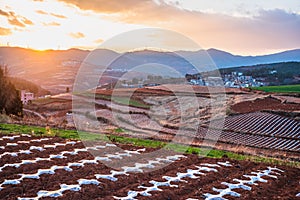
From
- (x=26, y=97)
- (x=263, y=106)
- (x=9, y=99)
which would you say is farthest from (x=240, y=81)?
(x=9, y=99)

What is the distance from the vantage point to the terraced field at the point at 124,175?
341 inches

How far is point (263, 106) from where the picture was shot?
168ft

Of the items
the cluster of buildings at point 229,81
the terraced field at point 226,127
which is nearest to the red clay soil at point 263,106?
the terraced field at point 226,127

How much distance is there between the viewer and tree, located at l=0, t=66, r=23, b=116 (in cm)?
3148

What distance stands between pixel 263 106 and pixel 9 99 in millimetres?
34277

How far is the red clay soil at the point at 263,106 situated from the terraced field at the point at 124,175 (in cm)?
3682

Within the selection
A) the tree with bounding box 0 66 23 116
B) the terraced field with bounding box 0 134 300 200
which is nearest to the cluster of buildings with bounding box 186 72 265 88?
the tree with bounding box 0 66 23 116

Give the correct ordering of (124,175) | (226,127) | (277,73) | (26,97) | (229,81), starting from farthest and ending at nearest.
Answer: (277,73), (229,81), (26,97), (226,127), (124,175)

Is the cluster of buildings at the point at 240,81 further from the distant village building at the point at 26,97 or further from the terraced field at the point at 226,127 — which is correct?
the distant village building at the point at 26,97

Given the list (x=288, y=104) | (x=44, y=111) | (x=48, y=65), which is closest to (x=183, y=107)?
(x=288, y=104)

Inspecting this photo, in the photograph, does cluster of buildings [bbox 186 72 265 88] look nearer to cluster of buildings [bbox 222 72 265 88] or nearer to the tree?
cluster of buildings [bbox 222 72 265 88]

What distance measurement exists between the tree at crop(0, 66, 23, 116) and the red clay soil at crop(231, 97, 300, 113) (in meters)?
28.7

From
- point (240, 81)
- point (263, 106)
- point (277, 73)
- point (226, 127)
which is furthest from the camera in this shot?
point (277, 73)

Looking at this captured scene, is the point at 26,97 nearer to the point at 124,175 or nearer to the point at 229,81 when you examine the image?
the point at 229,81
